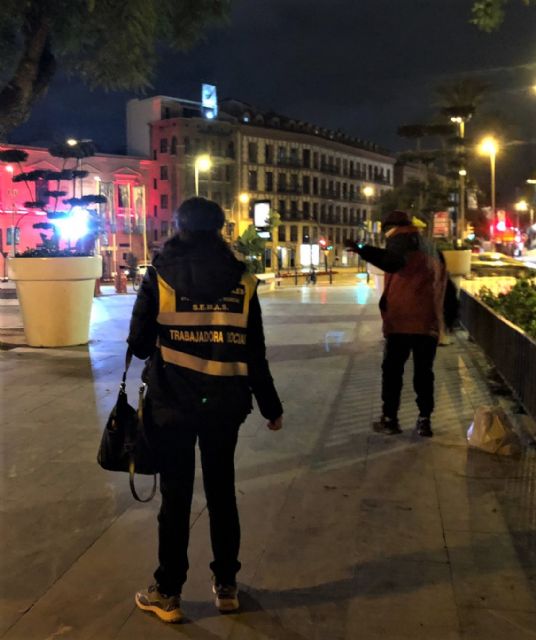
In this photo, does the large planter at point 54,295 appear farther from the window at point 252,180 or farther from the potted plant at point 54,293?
the window at point 252,180

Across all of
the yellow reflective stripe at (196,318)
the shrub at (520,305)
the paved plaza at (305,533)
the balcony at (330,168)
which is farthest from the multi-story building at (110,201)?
the yellow reflective stripe at (196,318)

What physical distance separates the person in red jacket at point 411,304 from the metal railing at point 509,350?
3.03 ft

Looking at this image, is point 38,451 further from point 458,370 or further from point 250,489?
point 458,370

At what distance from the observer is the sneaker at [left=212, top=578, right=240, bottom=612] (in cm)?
299

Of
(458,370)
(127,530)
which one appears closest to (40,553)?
(127,530)

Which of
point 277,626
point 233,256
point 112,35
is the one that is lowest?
point 277,626

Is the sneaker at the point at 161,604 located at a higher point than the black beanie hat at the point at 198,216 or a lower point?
lower

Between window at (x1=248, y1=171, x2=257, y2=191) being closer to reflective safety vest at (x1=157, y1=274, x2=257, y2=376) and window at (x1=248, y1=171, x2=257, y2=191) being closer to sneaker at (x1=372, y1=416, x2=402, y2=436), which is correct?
sneaker at (x1=372, y1=416, x2=402, y2=436)

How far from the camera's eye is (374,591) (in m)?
3.14

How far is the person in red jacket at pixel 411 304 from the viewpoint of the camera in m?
5.38

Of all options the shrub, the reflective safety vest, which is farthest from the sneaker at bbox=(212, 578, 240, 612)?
the shrub

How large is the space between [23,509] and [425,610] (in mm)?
2348

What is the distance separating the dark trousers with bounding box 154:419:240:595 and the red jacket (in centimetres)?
274

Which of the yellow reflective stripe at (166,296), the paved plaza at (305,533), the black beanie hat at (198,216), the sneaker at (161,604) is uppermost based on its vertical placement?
the black beanie hat at (198,216)
